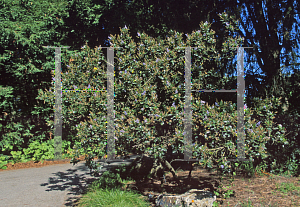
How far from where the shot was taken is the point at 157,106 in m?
4.30

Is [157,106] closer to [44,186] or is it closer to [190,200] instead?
[190,200]

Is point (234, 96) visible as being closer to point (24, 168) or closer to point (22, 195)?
point (22, 195)

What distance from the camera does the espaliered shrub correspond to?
4.11 metres

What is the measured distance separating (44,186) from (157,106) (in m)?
4.68

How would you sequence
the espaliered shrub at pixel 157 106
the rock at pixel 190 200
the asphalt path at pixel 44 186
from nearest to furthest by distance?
the espaliered shrub at pixel 157 106 < the rock at pixel 190 200 < the asphalt path at pixel 44 186

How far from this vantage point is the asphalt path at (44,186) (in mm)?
5859

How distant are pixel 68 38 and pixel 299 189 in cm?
894

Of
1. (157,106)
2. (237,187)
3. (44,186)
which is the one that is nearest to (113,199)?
(157,106)

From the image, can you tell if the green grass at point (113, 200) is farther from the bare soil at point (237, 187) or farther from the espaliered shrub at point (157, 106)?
the espaliered shrub at point (157, 106)

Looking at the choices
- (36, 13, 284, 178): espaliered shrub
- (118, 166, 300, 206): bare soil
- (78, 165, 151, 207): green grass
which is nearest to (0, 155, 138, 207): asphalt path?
(78, 165, 151, 207): green grass

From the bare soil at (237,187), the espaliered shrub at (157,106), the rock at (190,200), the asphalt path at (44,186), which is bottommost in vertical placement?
the asphalt path at (44,186)

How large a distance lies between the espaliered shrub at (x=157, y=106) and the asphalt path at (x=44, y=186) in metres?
1.96

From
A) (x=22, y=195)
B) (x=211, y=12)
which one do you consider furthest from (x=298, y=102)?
(x=22, y=195)

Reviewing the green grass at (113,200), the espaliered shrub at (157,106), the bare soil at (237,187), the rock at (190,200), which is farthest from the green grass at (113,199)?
the espaliered shrub at (157,106)
